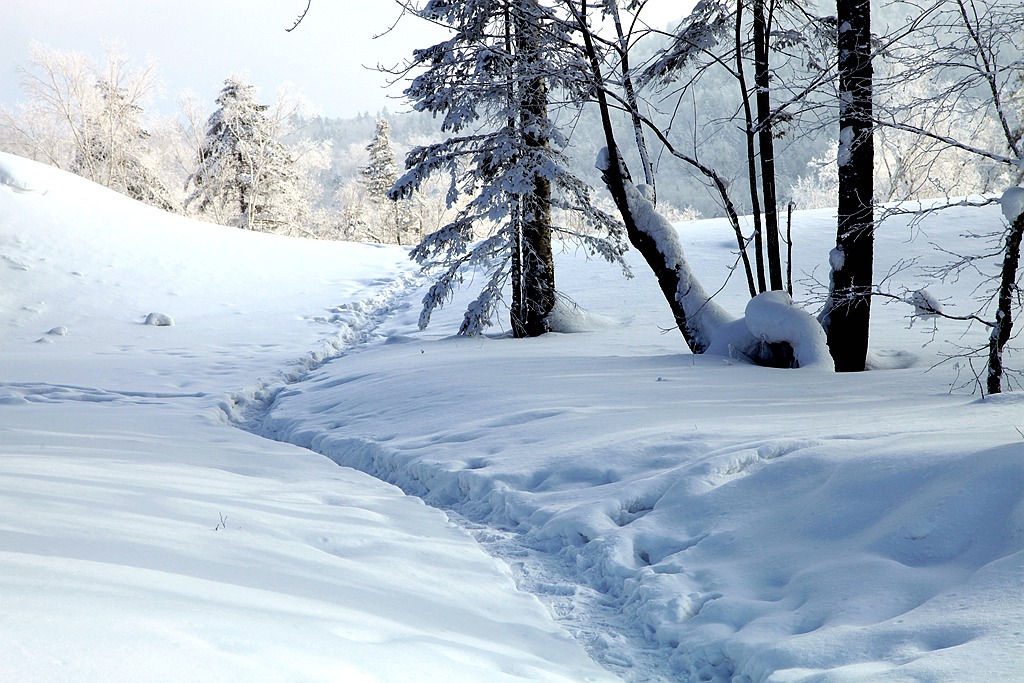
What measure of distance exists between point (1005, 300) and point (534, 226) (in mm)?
6541

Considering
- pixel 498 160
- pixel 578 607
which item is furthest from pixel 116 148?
pixel 578 607

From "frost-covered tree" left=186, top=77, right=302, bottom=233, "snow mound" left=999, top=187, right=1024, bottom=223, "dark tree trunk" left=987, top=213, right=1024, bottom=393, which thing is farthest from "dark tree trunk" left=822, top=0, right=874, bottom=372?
"frost-covered tree" left=186, top=77, right=302, bottom=233

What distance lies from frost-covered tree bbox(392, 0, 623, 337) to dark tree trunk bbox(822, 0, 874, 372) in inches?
138

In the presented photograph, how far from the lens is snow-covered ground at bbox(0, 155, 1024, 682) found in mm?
2326

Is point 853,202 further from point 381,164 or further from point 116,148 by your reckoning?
point 381,164

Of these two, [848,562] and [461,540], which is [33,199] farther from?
[848,562]

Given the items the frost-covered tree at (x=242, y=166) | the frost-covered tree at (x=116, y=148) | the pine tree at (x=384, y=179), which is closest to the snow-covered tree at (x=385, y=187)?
the pine tree at (x=384, y=179)

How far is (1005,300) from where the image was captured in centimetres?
538

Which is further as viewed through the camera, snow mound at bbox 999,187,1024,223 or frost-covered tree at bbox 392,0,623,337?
frost-covered tree at bbox 392,0,623,337

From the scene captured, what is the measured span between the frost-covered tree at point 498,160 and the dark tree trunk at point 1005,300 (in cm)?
548

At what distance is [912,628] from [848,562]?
564mm

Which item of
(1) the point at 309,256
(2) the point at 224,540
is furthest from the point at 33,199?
(2) the point at 224,540

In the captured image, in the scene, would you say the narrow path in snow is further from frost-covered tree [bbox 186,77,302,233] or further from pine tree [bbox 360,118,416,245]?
pine tree [bbox 360,118,416,245]

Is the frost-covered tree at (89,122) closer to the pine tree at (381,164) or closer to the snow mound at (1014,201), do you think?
the pine tree at (381,164)
